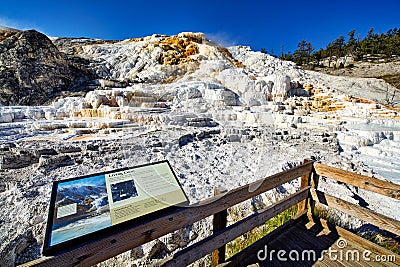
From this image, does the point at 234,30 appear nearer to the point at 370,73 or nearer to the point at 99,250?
the point at 99,250

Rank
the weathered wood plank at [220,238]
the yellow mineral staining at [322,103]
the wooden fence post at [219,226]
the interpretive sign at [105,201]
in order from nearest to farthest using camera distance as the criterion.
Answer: the interpretive sign at [105,201] < the weathered wood plank at [220,238] < the wooden fence post at [219,226] < the yellow mineral staining at [322,103]

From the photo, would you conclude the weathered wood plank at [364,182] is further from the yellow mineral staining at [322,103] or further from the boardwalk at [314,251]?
the yellow mineral staining at [322,103]

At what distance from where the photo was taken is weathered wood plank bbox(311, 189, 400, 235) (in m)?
1.62

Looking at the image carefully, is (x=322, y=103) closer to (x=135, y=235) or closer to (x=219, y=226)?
(x=219, y=226)

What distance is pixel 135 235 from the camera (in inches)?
40.1

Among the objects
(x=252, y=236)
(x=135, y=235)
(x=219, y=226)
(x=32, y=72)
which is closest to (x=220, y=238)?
(x=219, y=226)

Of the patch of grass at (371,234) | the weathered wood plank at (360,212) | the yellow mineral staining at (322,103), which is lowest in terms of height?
the patch of grass at (371,234)

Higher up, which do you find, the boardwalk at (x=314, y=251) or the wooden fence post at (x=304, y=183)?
the wooden fence post at (x=304, y=183)

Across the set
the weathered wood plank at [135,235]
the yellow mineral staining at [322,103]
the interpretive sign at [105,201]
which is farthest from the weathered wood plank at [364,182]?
the yellow mineral staining at [322,103]

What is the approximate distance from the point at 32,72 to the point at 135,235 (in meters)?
12.4

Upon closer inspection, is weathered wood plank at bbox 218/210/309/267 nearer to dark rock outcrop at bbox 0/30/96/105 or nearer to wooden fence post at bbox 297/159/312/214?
wooden fence post at bbox 297/159/312/214

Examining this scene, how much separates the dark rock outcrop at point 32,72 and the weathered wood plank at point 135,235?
10.8 m

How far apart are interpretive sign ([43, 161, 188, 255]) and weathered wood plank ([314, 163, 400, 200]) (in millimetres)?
1714

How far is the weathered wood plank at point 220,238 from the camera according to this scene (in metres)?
1.28
